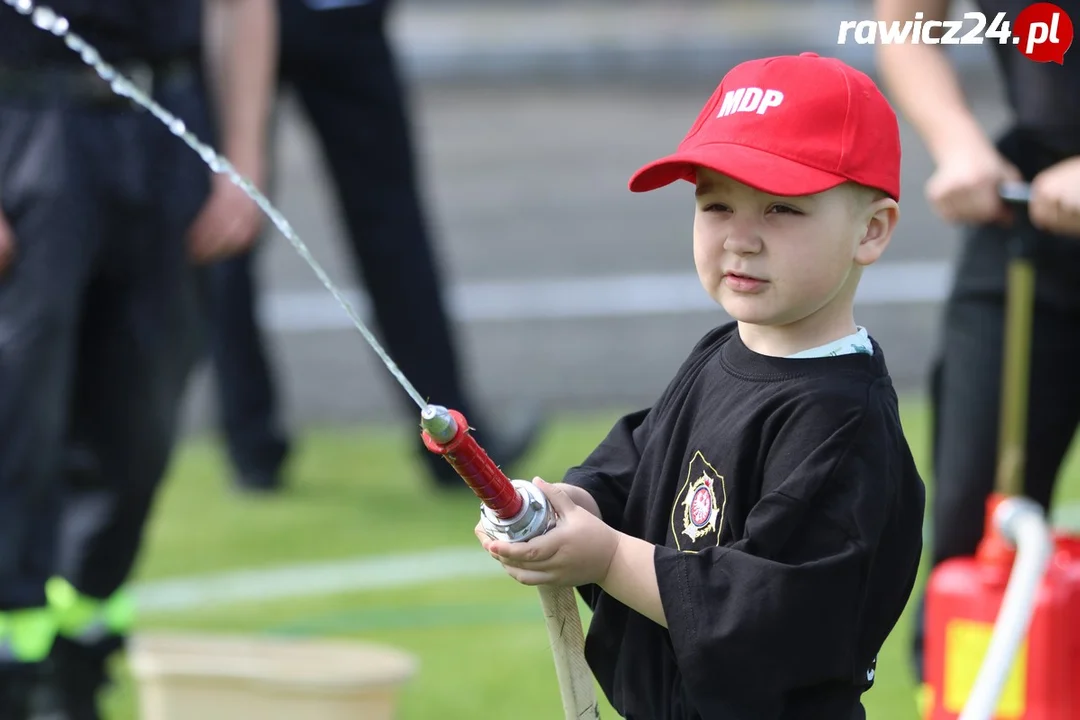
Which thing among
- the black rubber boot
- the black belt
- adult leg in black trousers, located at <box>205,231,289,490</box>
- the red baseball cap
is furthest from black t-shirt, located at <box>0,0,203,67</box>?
adult leg in black trousers, located at <box>205,231,289,490</box>

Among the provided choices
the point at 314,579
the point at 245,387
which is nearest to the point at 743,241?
the point at 314,579

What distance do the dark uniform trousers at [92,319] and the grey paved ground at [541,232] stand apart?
2.61 metres

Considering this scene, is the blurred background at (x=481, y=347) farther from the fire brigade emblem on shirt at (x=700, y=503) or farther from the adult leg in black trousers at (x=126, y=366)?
the fire brigade emblem on shirt at (x=700, y=503)

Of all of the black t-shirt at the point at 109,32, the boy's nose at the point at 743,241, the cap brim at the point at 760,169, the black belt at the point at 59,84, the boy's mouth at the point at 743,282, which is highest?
the cap brim at the point at 760,169

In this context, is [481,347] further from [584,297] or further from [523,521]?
[523,521]

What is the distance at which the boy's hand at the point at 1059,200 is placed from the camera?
2705mm

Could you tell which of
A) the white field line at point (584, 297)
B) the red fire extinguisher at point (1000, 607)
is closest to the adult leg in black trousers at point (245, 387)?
the white field line at point (584, 297)

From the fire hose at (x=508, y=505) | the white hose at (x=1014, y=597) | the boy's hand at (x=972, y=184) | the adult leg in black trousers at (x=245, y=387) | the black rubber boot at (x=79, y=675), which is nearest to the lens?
the fire hose at (x=508, y=505)

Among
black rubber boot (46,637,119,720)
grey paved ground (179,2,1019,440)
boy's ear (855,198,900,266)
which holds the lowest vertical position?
grey paved ground (179,2,1019,440)

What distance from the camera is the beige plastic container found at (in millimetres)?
3180

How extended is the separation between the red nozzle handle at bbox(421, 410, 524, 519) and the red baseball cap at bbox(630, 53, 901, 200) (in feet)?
1.09

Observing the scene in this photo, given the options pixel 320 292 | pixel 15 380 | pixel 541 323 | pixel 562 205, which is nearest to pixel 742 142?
pixel 15 380

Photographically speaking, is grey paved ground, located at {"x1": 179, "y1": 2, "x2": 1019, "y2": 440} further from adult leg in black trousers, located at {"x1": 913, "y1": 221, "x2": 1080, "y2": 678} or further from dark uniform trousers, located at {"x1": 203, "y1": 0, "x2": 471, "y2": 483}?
adult leg in black trousers, located at {"x1": 913, "y1": 221, "x2": 1080, "y2": 678}

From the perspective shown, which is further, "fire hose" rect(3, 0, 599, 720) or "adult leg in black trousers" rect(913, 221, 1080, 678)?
"adult leg in black trousers" rect(913, 221, 1080, 678)
